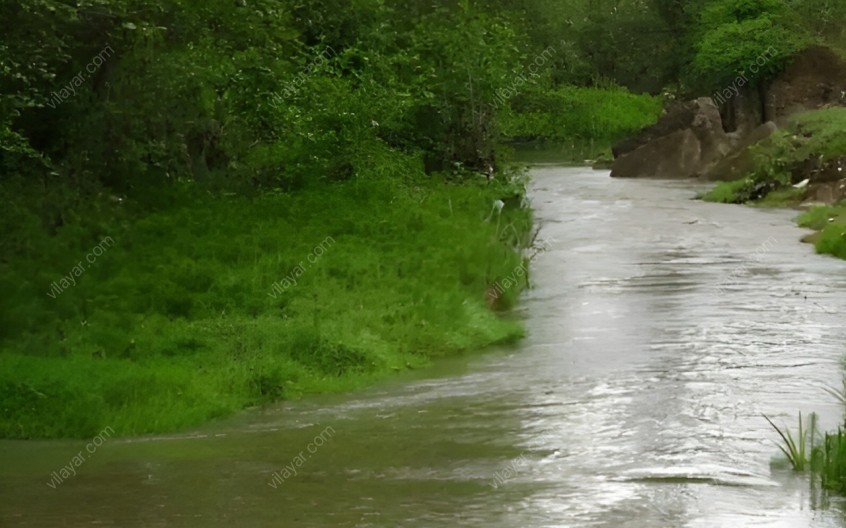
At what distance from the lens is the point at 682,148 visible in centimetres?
4734

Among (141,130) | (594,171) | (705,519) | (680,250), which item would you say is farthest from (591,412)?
(594,171)

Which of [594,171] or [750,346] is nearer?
[750,346]

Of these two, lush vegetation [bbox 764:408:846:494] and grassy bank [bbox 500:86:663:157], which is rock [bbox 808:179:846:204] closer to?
grassy bank [bbox 500:86:663:157]

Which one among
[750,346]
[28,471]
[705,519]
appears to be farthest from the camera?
[750,346]

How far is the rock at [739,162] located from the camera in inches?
1688

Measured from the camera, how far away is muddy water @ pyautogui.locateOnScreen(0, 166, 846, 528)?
33.1ft

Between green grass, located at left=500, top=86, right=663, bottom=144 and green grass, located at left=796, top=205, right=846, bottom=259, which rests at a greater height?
green grass, located at left=500, top=86, right=663, bottom=144

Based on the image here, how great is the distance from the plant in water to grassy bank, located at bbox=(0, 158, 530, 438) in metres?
4.98

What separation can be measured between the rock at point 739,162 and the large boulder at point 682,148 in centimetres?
99

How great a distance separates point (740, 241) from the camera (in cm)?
2864

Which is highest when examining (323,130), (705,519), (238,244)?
(323,130)

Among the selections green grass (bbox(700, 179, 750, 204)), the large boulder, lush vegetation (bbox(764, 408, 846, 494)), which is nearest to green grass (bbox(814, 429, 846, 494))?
lush vegetation (bbox(764, 408, 846, 494))

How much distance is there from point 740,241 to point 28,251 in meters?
16.2

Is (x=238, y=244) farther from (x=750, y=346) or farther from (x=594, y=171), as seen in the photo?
(x=594, y=171)
